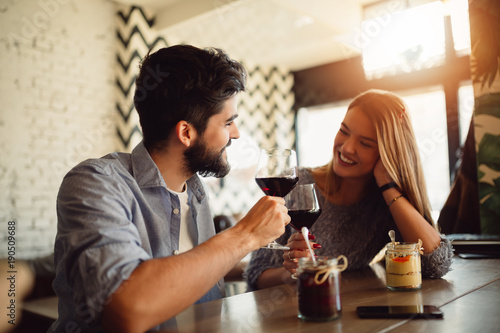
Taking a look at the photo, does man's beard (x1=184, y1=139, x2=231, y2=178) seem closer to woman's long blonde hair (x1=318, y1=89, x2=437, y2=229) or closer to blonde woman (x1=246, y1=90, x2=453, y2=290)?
blonde woman (x1=246, y1=90, x2=453, y2=290)

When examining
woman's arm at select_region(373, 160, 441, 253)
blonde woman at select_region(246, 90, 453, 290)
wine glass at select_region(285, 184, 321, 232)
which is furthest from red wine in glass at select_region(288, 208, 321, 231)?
woman's arm at select_region(373, 160, 441, 253)

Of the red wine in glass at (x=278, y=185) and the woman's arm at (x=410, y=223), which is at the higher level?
the red wine in glass at (x=278, y=185)

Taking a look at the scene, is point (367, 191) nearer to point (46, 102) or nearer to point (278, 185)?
point (278, 185)

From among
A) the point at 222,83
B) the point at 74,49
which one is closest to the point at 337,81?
the point at 74,49

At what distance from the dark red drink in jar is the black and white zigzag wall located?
120 inches

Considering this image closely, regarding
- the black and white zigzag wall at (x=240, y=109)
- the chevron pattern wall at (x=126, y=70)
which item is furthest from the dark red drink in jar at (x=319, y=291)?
the chevron pattern wall at (x=126, y=70)

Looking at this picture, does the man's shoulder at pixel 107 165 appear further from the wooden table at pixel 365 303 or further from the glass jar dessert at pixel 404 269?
the glass jar dessert at pixel 404 269

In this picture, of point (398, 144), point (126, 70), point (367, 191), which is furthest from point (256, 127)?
point (398, 144)

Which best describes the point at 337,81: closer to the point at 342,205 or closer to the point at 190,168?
the point at 342,205

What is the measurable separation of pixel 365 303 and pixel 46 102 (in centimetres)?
Result: 317

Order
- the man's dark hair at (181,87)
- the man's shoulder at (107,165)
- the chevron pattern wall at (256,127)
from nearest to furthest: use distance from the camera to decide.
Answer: the man's shoulder at (107,165) → the man's dark hair at (181,87) → the chevron pattern wall at (256,127)

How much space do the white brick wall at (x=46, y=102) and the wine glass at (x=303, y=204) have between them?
2.70 meters

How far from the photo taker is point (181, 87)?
4.18ft

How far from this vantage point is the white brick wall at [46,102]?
10.5 ft
